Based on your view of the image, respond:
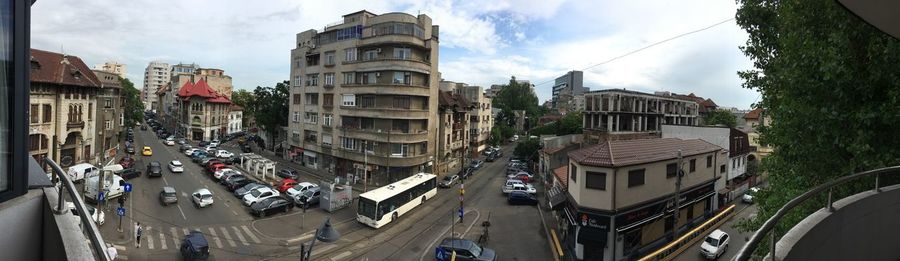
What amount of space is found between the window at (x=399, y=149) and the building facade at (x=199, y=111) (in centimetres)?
4044

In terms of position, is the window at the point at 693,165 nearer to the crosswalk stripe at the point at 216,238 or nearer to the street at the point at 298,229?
the street at the point at 298,229

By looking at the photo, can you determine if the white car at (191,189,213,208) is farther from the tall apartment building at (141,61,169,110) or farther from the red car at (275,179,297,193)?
the tall apartment building at (141,61,169,110)

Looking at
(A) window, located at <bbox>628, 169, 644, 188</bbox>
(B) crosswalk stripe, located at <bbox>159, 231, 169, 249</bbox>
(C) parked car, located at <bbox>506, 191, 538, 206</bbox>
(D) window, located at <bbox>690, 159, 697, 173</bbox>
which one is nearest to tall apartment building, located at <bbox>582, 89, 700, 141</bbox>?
(C) parked car, located at <bbox>506, 191, 538, 206</bbox>

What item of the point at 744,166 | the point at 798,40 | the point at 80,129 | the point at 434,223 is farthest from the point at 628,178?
the point at 80,129

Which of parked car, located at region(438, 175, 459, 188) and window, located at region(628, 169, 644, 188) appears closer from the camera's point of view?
window, located at region(628, 169, 644, 188)

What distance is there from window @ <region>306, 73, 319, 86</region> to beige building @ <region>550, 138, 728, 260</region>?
87.9 feet

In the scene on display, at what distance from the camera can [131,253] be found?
52.6 ft

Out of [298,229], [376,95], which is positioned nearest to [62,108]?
[298,229]

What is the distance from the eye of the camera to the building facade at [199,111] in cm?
5916

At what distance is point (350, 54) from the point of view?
35.0 meters

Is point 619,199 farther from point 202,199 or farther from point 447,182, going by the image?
point 202,199

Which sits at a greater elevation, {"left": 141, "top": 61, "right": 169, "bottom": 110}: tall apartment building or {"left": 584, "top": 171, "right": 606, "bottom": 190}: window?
{"left": 141, "top": 61, "right": 169, "bottom": 110}: tall apartment building

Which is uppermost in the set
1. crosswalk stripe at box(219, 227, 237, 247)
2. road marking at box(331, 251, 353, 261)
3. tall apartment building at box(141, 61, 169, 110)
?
tall apartment building at box(141, 61, 169, 110)

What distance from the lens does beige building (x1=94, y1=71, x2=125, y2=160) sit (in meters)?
34.3
